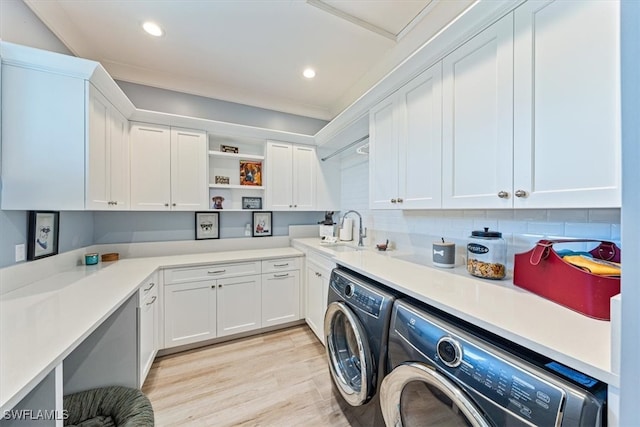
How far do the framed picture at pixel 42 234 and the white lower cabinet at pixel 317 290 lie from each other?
2.10 meters

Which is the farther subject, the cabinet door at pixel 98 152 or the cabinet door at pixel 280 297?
the cabinet door at pixel 280 297

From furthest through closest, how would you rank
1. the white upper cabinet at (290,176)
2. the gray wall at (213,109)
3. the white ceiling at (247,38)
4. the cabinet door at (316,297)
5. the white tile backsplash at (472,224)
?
the white upper cabinet at (290,176)
the gray wall at (213,109)
the cabinet door at (316,297)
the white ceiling at (247,38)
the white tile backsplash at (472,224)

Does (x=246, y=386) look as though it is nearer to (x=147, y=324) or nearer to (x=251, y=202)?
(x=147, y=324)

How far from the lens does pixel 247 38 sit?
2.06m

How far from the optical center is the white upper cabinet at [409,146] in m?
1.50

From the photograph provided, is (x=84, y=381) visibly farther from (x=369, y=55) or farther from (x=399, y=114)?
(x=369, y=55)

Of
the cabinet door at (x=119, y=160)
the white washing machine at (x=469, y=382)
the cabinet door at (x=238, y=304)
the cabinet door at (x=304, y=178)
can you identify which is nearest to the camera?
the white washing machine at (x=469, y=382)

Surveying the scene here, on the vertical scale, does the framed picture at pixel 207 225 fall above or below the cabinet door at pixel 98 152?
below

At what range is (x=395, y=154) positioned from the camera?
6.01 ft

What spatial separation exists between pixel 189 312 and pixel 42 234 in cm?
123

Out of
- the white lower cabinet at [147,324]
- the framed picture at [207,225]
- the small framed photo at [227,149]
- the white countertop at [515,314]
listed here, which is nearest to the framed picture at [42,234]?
the white lower cabinet at [147,324]

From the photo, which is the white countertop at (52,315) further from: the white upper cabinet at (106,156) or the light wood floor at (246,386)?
the light wood floor at (246,386)

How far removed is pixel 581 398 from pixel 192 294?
2.56 metres

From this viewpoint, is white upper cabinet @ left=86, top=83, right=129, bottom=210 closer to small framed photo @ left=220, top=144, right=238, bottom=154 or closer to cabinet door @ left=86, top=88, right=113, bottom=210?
cabinet door @ left=86, top=88, right=113, bottom=210
